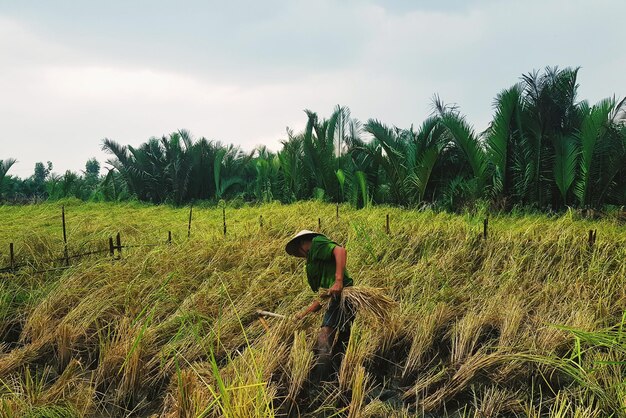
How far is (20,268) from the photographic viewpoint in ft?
16.4

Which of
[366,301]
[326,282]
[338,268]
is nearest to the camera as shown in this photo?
[338,268]

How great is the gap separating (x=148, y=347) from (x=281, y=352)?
104 centimetres

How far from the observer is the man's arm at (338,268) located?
2809mm

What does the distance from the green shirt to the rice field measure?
0.75 ft

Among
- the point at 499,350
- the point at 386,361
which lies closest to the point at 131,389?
the point at 386,361

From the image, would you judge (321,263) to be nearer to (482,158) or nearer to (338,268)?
(338,268)

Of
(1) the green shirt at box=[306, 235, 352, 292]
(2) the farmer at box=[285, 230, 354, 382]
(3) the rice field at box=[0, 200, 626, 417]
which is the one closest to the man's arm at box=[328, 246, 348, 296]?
(2) the farmer at box=[285, 230, 354, 382]

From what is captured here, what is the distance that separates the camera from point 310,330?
362 cm

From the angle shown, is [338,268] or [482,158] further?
[482,158]

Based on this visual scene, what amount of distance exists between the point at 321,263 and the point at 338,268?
265 millimetres

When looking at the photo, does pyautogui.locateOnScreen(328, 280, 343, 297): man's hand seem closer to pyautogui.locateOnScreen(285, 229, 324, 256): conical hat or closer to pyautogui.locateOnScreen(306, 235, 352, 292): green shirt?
pyautogui.locateOnScreen(306, 235, 352, 292): green shirt

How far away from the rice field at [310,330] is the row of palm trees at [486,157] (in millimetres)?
3851

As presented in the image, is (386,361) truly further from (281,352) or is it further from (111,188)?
(111,188)

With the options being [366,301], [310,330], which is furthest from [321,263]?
[310,330]
